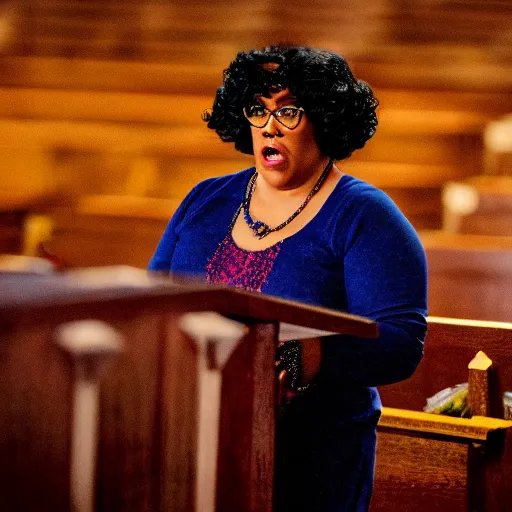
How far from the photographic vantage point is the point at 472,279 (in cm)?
402

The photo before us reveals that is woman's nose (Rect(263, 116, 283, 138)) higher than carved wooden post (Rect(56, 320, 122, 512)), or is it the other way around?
woman's nose (Rect(263, 116, 283, 138))

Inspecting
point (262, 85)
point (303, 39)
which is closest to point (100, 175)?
point (303, 39)

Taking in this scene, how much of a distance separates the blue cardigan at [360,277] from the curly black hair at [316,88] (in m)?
0.08

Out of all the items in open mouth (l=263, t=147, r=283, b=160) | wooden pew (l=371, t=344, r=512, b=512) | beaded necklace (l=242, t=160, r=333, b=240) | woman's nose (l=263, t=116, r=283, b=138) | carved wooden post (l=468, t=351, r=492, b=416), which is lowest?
wooden pew (l=371, t=344, r=512, b=512)

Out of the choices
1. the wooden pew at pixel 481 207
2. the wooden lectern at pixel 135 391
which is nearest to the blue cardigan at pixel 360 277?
the wooden lectern at pixel 135 391

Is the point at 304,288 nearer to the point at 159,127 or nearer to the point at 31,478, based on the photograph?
the point at 31,478

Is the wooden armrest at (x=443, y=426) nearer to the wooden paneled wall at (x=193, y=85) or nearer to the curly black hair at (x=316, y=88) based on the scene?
the curly black hair at (x=316, y=88)

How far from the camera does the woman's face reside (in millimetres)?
1348

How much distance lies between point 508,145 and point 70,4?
2561 mm

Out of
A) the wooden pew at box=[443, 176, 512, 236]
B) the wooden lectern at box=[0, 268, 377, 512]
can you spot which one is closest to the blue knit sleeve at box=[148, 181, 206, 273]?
the wooden lectern at box=[0, 268, 377, 512]

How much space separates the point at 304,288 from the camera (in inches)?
49.9

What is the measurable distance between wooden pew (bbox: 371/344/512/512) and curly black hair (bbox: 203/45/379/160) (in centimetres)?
76

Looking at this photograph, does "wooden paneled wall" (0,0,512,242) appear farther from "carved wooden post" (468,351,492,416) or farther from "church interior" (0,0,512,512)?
Answer: "carved wooden post" (468,351,492,416)

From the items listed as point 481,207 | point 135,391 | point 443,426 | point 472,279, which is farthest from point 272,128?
point 481,207
